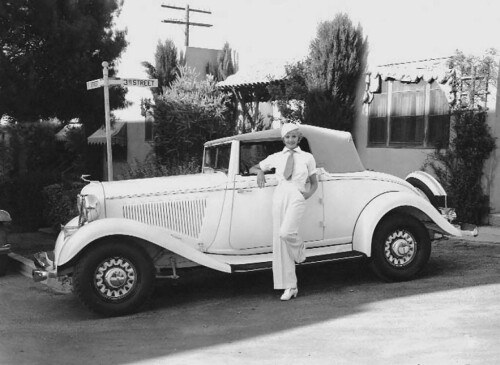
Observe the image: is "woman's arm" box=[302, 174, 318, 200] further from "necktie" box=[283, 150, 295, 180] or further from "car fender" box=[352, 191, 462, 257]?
"car fender" box=[352, 191, 462, 257]

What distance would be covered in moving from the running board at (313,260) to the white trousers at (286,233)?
155 mm

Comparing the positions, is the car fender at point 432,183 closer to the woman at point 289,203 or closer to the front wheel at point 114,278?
the woman at point 289,203

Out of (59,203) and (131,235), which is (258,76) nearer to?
(59,203)

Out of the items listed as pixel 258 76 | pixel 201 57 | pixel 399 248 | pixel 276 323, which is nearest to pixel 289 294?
pixel 276 323

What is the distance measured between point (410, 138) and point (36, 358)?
30.9 ft

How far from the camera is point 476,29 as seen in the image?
1116cm

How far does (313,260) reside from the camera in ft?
21.7

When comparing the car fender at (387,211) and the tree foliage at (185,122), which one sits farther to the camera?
the tree foliage at (185,122)

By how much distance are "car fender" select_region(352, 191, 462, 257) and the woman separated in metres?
0.75

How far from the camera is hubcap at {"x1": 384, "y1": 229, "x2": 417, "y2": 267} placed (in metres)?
6.78

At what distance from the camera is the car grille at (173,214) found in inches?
246

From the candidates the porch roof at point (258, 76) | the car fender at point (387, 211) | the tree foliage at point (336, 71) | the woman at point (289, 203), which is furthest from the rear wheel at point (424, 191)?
the porch roof at point (258, 76)

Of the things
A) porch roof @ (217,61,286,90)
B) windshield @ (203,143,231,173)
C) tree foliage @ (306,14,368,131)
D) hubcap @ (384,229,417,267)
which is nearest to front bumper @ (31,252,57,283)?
windshield @ (203,143,231,173)

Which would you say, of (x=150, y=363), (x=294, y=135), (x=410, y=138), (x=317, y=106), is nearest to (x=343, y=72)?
(x=317, y=106)
